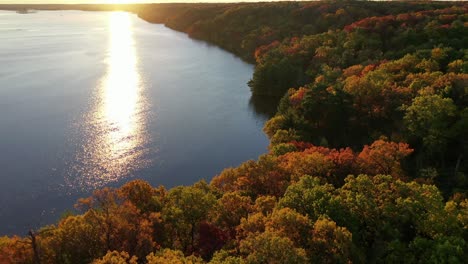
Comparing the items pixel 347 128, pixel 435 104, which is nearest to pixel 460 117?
pixel 435 104

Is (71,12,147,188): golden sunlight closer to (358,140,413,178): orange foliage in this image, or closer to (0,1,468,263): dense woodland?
(0,1,468,263): dense woodland

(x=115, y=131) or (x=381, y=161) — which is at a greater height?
(x=381, y=161)

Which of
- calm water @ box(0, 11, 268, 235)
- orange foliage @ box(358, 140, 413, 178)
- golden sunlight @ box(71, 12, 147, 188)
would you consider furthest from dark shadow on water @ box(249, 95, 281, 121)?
orange foliage @ box(358, 140, 413, 178)

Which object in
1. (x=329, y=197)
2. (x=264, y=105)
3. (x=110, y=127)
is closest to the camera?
(x=329, y=197)

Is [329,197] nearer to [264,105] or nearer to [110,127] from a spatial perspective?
[110,127]

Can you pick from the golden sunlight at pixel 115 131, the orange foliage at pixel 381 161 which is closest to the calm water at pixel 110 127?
the golden sunlight at pixel 115 131

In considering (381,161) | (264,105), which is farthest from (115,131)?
(381,161)
